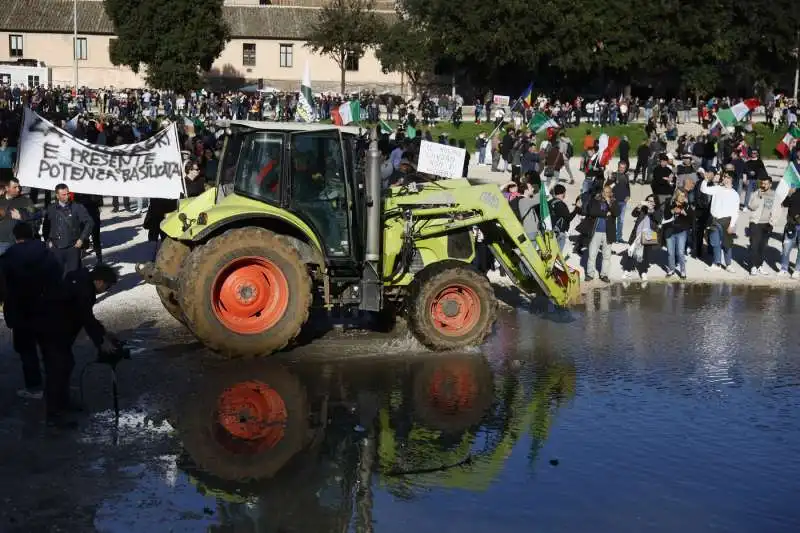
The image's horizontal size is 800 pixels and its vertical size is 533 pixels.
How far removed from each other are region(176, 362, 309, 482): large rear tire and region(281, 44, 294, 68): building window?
226ft

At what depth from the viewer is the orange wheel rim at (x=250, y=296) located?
13336 millimetres

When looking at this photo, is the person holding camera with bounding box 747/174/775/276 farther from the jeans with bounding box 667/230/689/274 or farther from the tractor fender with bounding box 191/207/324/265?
the tractor fender with bounding box 191/207/324/265

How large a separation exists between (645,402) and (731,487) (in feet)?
8.35

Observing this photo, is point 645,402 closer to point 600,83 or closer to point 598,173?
point 598,173

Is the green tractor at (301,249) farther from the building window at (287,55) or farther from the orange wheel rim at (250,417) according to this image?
the building window at (287,55)

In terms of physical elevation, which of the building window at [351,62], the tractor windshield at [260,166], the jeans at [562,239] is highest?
the building window at [351,62]

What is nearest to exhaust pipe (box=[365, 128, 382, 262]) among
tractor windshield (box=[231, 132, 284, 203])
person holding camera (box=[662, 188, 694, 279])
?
tractor windshield (box=[231, 132, 284, 203])

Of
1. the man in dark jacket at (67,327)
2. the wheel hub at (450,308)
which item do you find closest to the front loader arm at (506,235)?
the wheel hub at (450,308)

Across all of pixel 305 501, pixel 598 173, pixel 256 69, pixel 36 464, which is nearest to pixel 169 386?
pixel 36 464

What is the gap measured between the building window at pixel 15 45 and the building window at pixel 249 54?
14.9 metres

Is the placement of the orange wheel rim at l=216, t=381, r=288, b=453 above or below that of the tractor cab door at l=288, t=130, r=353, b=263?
below

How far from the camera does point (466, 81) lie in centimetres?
6775

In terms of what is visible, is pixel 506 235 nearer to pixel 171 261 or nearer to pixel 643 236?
pixel 171 261

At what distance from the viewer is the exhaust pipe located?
13.4m
